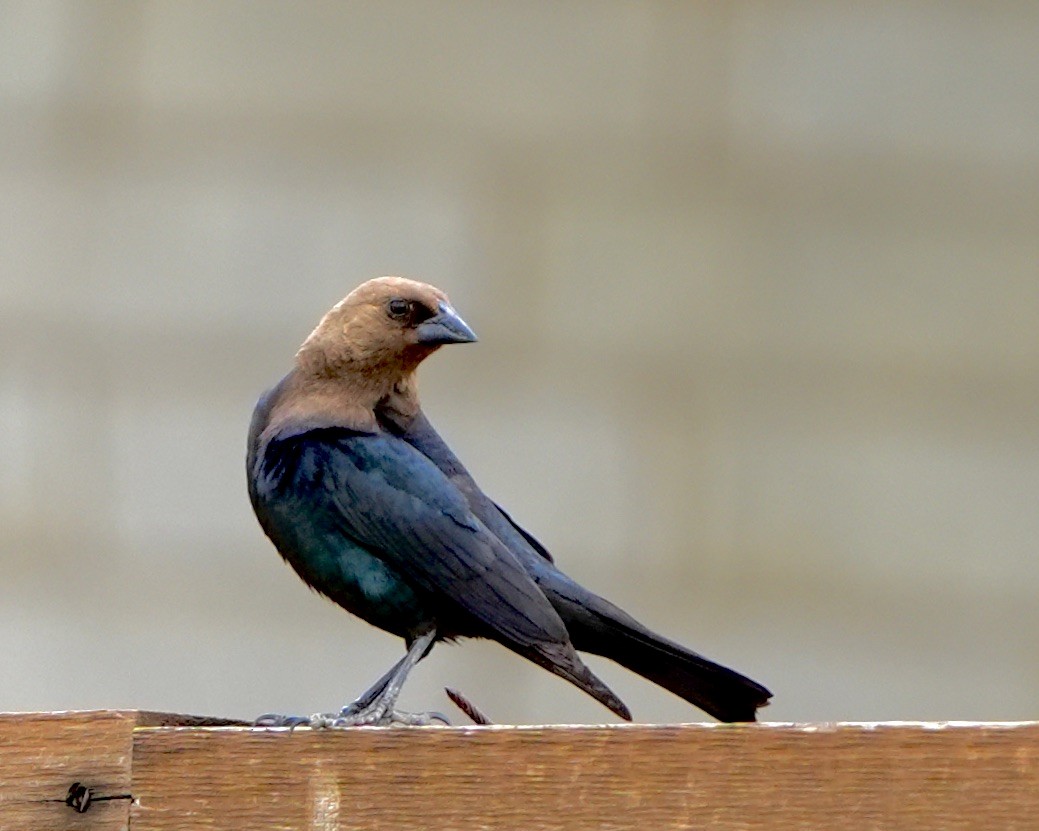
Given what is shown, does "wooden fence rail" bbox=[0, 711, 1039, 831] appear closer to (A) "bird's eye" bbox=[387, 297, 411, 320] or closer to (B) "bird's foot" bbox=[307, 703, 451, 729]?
(B) "bird's foot" bbox=[307, 703, 451, 729]

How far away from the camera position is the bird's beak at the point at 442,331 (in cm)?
275

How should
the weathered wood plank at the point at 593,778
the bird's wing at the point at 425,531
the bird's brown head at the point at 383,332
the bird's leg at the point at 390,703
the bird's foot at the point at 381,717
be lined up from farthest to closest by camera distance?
the bird's brown head at the point at 383,332 < the bird's wing at the point at 425,531 < the bird's leg at the point at 390,703 < the bird's foot at the point at 381,717 < the weathered wood plank at the point at 593,778

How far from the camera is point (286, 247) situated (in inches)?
188

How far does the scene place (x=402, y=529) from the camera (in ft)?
8.57

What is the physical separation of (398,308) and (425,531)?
0.37 m

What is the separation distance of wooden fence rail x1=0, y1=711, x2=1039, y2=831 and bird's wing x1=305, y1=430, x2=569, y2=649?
466 millimetres

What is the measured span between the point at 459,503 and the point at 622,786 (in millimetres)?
737

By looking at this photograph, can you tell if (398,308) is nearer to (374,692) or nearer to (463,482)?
(463,482)

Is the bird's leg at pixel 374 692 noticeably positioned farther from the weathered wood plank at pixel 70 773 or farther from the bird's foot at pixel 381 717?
the weathered wood plank at pixel 70 773

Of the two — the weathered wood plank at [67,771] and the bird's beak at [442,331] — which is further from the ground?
the bird's beak at [442,331]

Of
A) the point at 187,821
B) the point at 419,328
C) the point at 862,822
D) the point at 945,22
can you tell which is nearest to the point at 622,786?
the point at 862,822

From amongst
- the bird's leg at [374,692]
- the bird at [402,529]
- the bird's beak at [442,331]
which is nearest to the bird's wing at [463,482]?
the bird at [402,529]

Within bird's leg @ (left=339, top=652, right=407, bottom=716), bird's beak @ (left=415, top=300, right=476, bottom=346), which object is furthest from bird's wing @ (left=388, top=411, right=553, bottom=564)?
bird's leg @ (left=339, top=652, right=407, bottom=716)

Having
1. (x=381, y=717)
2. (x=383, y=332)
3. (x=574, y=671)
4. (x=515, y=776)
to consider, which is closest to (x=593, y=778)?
(x=515, y=776)
